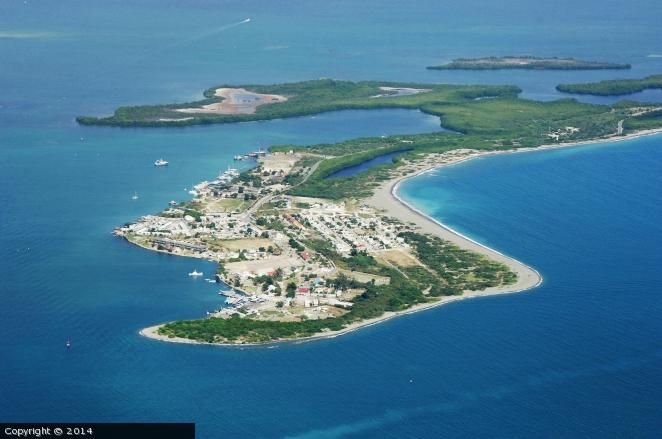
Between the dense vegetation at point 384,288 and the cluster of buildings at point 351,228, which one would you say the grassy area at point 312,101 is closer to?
the cluster of buildings at point 351,228

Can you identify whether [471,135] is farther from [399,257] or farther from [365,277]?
[365,277]

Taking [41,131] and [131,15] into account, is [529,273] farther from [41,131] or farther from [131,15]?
[131,15]

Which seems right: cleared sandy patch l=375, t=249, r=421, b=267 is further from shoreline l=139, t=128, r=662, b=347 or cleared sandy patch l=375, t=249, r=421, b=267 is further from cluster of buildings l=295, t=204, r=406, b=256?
shoreline l=139, t=128, r=662, b=347

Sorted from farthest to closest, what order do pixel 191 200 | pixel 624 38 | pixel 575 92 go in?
1. pixel 624 38
2. pixel 575 92
3. pixel 191 200

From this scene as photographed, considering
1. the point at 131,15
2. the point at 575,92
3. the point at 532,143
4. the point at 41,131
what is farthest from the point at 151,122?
the point at 131,15

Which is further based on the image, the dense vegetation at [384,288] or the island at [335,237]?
the island at [335,237]

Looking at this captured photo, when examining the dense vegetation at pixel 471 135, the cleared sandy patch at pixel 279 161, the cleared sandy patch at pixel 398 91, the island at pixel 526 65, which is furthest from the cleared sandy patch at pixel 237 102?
the island at pixel 526 65

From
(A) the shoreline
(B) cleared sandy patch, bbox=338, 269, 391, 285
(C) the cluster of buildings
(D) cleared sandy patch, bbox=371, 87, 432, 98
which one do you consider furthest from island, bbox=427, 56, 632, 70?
(B) cleared sandy patch, bbox=338, 269, 391, 285
